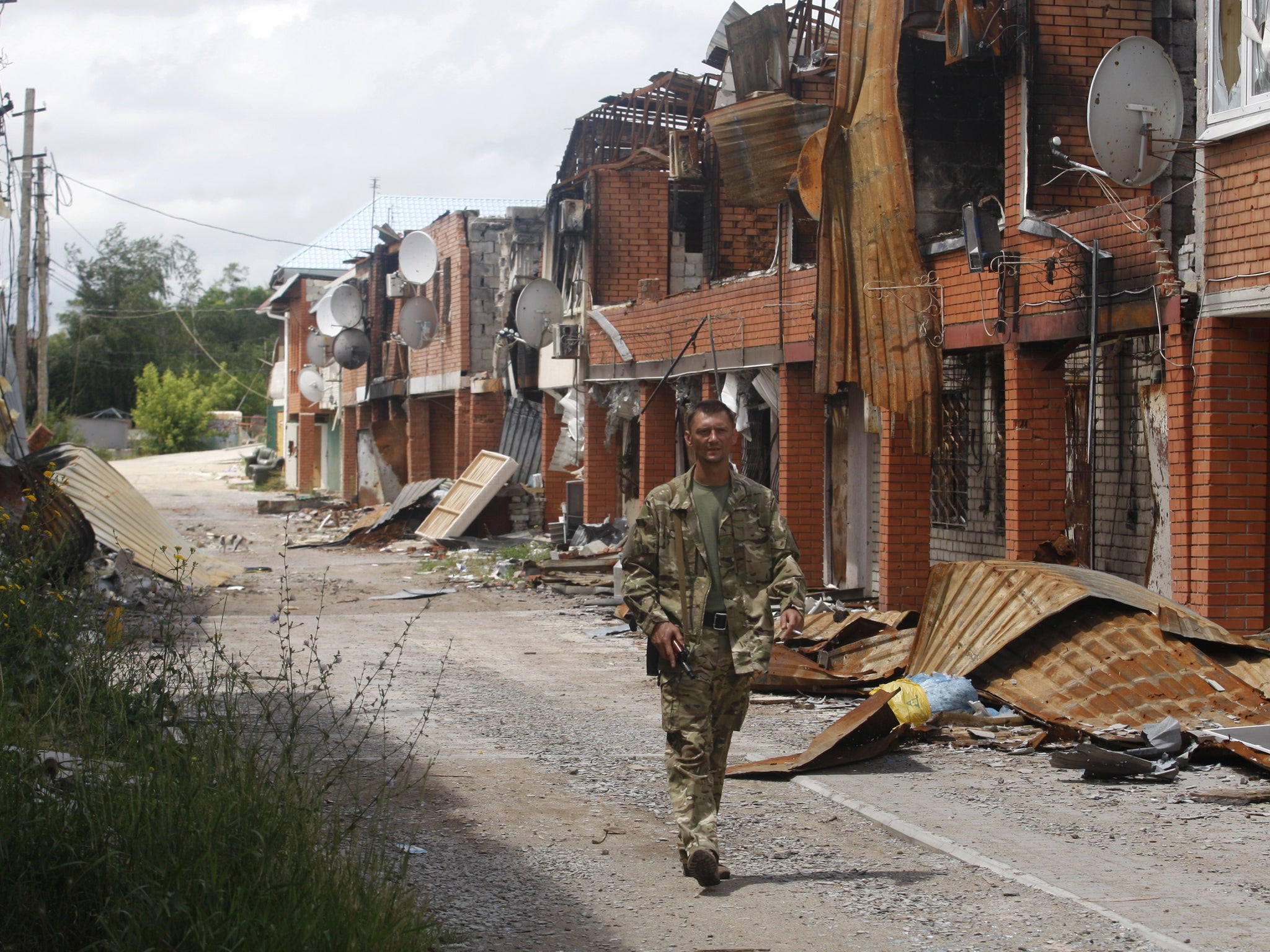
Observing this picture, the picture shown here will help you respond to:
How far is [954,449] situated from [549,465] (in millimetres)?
11007

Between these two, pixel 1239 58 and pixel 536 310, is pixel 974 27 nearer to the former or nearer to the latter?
pixel 1239 58

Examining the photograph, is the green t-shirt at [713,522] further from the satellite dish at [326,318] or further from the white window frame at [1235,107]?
the satellite dish at [326,318]

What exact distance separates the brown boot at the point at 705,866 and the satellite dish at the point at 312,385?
38792 mm

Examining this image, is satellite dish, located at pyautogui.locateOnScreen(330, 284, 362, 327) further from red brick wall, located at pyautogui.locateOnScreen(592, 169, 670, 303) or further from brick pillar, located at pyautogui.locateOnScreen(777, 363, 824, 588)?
brick pillar, located at pyautogui.locateOnScreen(777, 363, 824, 588)

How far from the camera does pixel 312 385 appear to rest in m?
42.4

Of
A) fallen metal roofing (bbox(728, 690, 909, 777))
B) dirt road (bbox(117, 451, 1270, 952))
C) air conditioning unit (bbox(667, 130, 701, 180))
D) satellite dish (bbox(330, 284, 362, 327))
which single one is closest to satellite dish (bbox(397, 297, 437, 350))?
satellite dish (bbox(330, 284, 362, 327))

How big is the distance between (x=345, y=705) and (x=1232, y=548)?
599cm

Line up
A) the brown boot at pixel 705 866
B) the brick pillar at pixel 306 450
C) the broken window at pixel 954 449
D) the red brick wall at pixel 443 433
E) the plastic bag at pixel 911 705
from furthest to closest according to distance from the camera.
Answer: the brick pillar at pixel 306 450 → the red brick wall at pixel 443 433 → the broken window at pixel 954 449 → the plastic bag at pixel 911 705 → the brown boot at pixel 705 866

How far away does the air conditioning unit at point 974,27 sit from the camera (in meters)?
10.6

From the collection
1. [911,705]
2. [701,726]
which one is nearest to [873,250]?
[911,705]

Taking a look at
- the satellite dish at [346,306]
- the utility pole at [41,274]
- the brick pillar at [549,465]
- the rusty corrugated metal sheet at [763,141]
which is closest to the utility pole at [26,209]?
the utility pole at [41,274]

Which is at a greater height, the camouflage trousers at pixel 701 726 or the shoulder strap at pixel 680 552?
the shoulder strap at pixel 680 552

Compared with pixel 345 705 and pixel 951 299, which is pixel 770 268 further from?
pixel 345 705

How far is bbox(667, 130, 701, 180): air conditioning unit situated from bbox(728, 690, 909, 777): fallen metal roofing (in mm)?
12046
